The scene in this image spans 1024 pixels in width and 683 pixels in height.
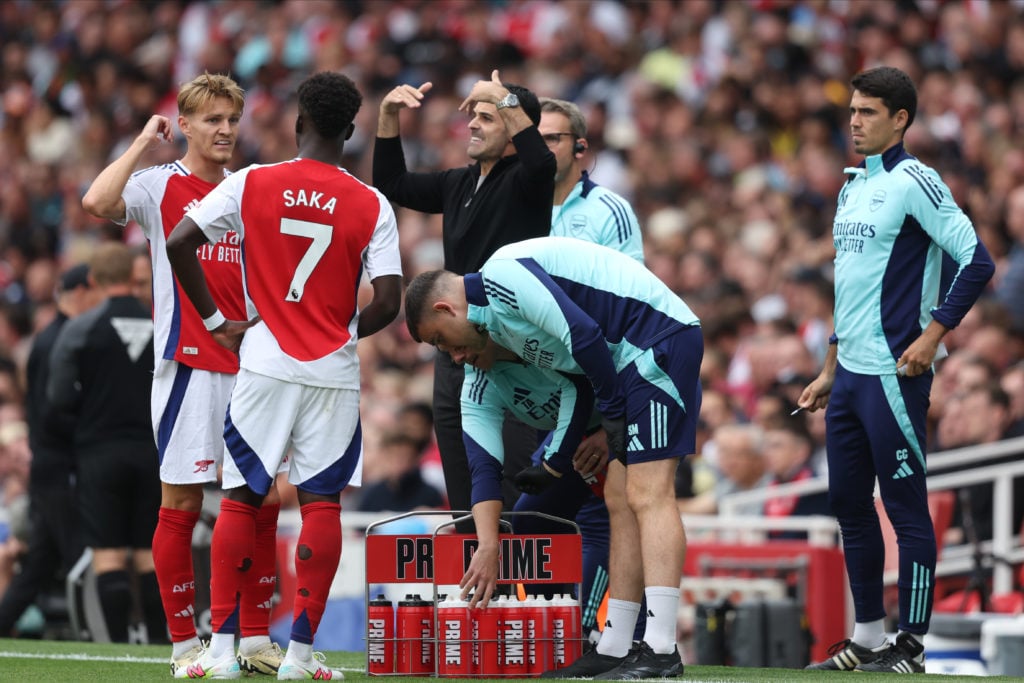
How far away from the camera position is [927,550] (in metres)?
7.20

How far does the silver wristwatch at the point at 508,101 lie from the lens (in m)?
6.98

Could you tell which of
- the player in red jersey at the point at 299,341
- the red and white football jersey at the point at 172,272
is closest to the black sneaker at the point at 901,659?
the player in red jersey at the point at 299,341

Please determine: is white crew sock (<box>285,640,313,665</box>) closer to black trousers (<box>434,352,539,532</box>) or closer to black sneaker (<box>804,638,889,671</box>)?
black trousers (<box>434,352,539,532</box>)

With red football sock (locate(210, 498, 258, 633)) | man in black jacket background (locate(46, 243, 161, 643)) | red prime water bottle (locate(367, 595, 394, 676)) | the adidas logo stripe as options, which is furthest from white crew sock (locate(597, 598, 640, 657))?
man in black jacket background (locate(46, 243, 161, 643))

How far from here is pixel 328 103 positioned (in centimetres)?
654

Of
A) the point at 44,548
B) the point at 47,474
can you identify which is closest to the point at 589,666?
the point at 47,474

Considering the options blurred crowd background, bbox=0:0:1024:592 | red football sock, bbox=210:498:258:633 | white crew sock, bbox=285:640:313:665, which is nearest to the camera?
white crew sock, bbox=285:640:313:665

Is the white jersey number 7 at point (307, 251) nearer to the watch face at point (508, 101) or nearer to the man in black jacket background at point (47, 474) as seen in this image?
the watch face at point (508, 101)

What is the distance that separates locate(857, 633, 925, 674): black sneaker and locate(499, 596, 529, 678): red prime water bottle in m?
1.62

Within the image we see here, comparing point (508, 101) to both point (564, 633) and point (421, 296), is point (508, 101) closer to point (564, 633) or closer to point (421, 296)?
point (421, 296)

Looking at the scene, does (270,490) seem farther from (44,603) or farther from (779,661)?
(44,603)

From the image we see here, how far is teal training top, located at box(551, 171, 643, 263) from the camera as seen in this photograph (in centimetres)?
784

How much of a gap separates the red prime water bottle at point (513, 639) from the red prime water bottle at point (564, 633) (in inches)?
4.7

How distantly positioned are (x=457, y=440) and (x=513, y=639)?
43.1 inches
